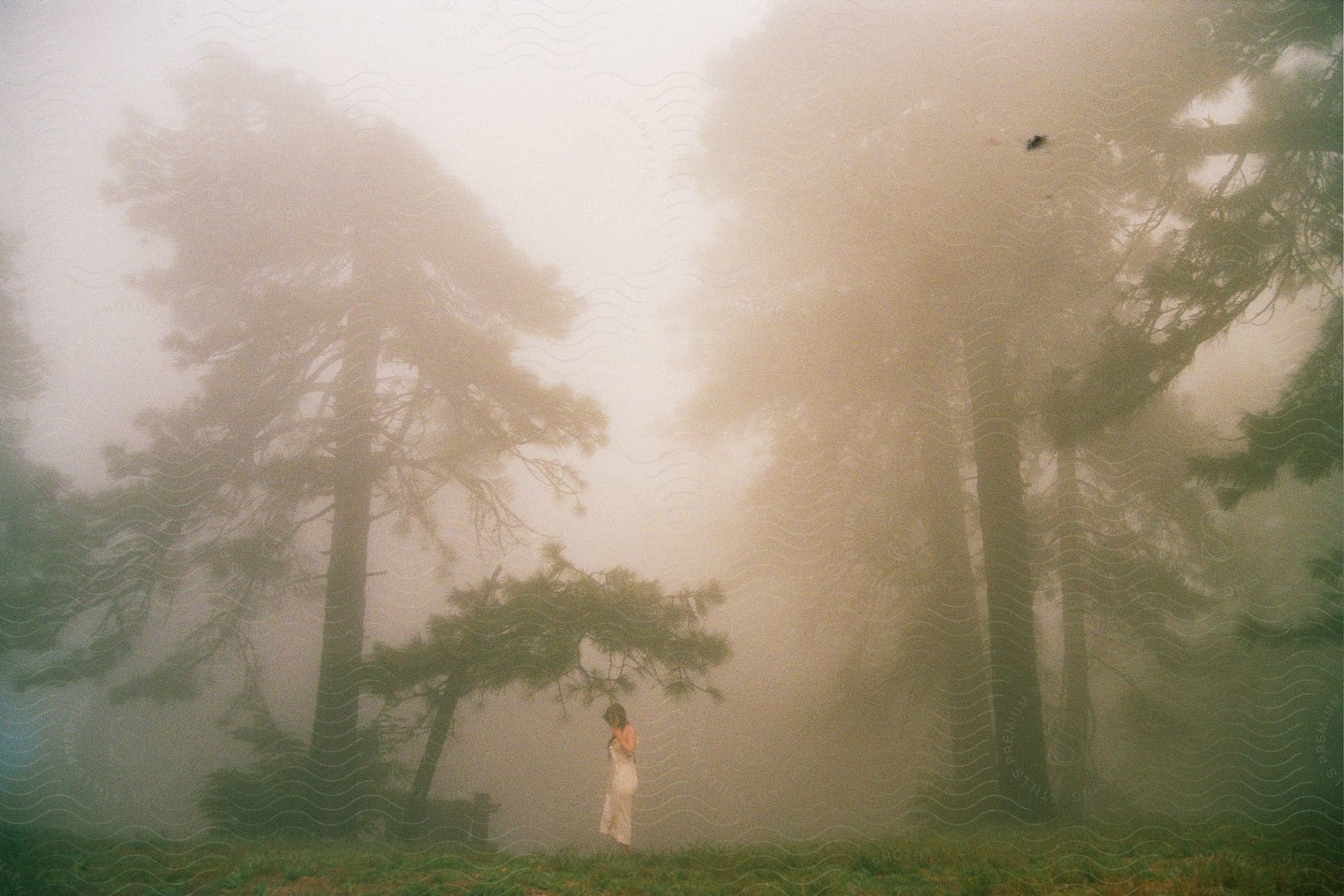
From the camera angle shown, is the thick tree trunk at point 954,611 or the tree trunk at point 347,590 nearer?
the tree trunk at point 347,590

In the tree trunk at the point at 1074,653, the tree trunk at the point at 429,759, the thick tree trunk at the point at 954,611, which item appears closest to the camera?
the tree trunk at the point at 429,759

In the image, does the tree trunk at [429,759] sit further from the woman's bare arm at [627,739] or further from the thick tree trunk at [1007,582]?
the thick tree trunk at [1007,582]

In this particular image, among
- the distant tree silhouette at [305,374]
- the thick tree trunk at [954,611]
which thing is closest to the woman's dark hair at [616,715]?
the distant tree silhouette at [305,374]

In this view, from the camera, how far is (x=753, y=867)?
13.7 feet

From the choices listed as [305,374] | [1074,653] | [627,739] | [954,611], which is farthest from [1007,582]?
[305,374]

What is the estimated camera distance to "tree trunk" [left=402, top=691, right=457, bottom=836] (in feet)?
15.9

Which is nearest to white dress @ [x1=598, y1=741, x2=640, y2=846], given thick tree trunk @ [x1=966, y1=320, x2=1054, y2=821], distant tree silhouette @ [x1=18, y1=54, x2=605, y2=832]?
distant tree silhouette @ [x1=18, y1=54, x2=605, y2=832]

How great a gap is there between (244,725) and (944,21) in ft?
28.2

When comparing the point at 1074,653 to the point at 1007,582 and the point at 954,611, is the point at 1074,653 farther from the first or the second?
the point at 954,611

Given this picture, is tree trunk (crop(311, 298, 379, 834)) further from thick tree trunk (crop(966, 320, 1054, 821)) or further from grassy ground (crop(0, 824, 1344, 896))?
thick tree trunk (crop(966, 320, 1054, 821))

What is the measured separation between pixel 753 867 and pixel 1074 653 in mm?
3203

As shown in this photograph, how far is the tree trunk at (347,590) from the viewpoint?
4.98 m

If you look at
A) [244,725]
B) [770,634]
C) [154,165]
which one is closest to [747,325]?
[770,634]

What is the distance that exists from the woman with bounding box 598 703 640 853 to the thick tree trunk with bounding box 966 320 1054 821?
2.81m
